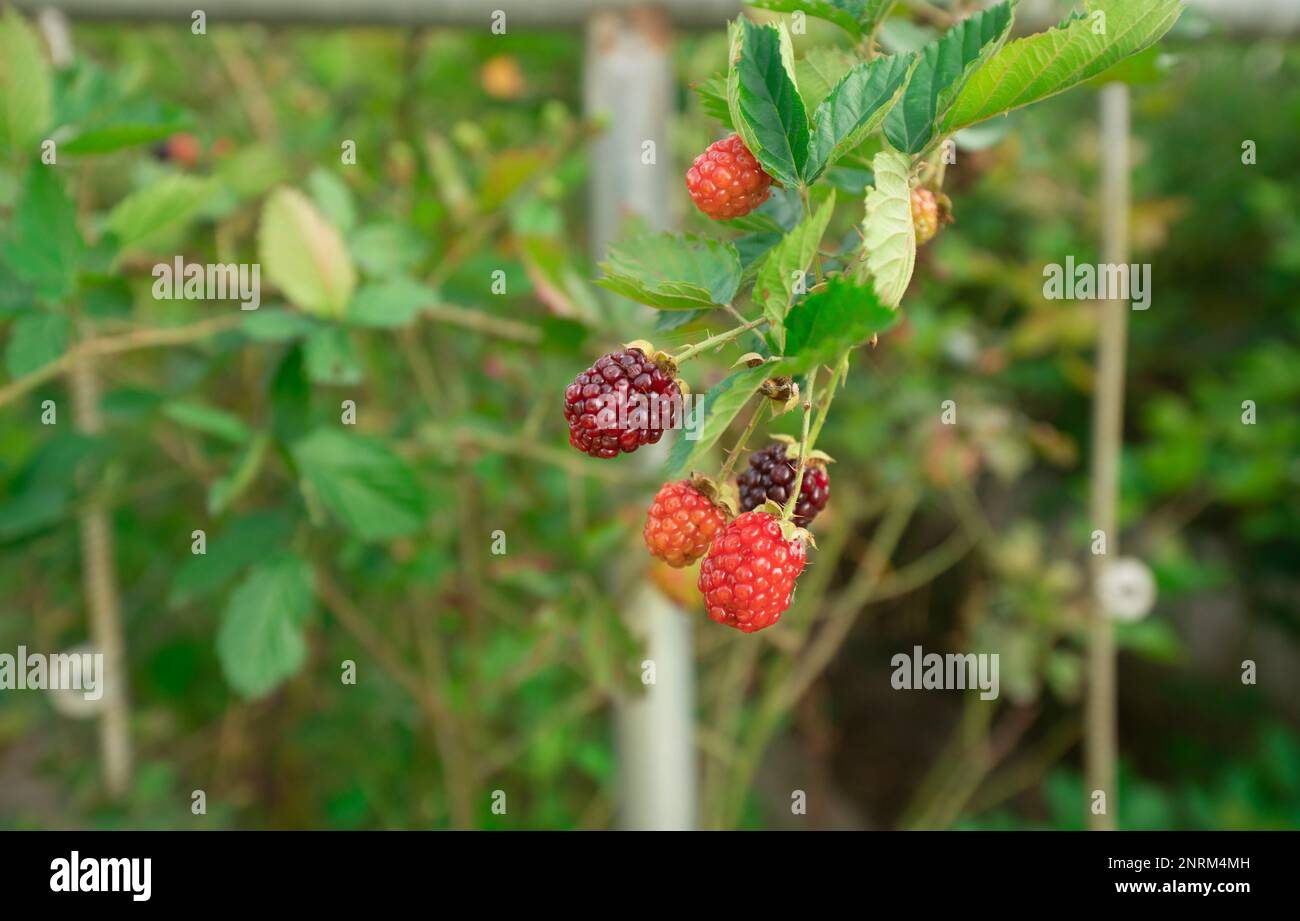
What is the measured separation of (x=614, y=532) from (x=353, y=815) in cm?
92

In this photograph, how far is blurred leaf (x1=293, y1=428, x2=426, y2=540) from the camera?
70cm

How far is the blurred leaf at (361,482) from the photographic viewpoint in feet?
2.31

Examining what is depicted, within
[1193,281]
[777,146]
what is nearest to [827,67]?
[777,146]

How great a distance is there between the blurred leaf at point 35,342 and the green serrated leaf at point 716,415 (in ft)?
1.66

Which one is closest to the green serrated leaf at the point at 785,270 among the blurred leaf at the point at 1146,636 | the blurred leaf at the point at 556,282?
the blurred leaf at the point at 556,282

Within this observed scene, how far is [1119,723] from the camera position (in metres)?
2.21

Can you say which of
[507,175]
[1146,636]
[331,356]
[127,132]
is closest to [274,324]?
[331,356]

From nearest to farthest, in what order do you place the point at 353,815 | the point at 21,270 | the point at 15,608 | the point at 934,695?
1. the point at 21,270
2. the point at 353,815
3. the point at 15,608
4. the point at 934,695

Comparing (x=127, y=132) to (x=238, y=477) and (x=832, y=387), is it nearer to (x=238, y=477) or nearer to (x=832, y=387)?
(x=238, y=477)

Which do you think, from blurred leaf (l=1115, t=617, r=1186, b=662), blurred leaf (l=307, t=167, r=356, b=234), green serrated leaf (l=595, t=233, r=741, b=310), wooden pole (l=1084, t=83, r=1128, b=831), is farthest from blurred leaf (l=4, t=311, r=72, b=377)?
blurred leaf (l=1115, t=617, r=1186, b=662)

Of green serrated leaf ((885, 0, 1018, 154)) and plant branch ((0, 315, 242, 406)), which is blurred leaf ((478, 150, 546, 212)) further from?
green serrated leaf ((885, 0, 1018, 154))

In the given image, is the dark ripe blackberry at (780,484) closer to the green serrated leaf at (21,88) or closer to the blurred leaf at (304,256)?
the blurred leaf at (304,256)

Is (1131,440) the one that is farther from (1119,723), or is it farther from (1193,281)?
(1119,723)

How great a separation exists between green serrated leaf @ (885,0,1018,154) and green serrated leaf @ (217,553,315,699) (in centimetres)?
59
